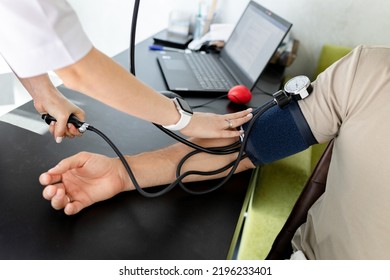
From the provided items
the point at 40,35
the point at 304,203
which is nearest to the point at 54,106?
the point at 40,35

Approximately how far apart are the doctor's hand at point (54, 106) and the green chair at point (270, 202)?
1.77ft

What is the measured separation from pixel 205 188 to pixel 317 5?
116 cm

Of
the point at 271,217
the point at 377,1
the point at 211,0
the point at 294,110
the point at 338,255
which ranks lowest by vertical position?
the point at 271,217

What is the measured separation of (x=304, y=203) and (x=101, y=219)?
0.51 metres

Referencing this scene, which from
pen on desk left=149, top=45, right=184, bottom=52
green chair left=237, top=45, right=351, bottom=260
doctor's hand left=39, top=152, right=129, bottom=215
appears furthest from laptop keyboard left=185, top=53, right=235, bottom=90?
doctor's hand left=39, top=152, right=129, bottom=215

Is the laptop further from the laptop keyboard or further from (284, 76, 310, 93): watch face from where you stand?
(284, 76, 310, 93): watch face

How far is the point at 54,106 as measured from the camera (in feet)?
2.42

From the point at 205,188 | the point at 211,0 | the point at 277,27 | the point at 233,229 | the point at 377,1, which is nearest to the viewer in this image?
the point at 233,229

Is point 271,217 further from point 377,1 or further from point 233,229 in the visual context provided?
point 377,1

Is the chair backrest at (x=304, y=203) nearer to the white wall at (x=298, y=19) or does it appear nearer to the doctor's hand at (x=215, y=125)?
the doctor's hand at (x=215, y=125)

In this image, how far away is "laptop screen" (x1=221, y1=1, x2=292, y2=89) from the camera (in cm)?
112

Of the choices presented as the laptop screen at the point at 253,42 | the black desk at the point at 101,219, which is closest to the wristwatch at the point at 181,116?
the black desk at the point at 101,219

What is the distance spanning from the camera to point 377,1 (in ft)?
4.33

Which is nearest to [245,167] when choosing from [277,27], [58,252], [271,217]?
[271,217]
